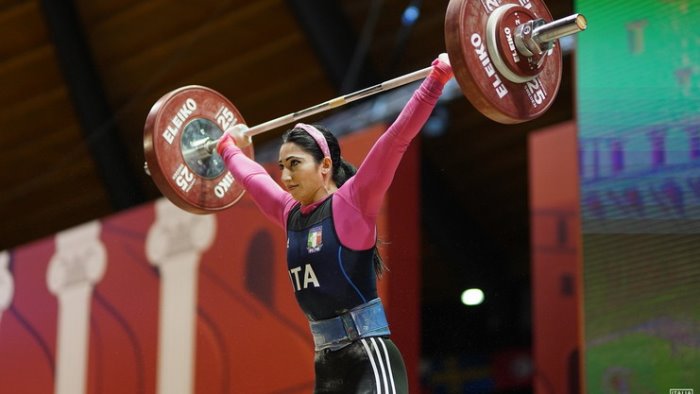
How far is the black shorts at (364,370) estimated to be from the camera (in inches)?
116

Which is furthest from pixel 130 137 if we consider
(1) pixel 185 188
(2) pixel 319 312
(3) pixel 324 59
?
(2) pixel 319 312

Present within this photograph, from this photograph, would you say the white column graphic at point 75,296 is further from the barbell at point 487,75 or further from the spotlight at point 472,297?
the spotlight at point 472,297

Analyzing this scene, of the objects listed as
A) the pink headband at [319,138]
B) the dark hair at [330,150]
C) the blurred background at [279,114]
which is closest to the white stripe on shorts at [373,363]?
the dark hair at [330,150]

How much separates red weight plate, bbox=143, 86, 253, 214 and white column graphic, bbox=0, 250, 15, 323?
10.4 ft

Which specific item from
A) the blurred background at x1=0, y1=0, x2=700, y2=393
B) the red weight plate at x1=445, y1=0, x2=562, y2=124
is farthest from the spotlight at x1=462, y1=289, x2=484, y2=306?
the red weight plate at x1=445, y1=0, x2=562, y2=124

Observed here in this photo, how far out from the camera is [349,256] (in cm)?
303

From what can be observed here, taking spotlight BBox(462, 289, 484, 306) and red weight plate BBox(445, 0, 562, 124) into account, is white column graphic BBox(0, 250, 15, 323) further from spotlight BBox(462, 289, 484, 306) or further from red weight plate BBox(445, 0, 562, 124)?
red weight plate BBox(445, 0, 562, 124)

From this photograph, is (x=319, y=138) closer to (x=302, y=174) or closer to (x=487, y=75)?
(x=302, y=174)

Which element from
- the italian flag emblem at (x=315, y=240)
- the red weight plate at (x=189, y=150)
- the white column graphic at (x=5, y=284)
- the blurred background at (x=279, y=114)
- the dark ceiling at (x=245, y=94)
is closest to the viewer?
the italian flag emblem at (x=315, y=240)

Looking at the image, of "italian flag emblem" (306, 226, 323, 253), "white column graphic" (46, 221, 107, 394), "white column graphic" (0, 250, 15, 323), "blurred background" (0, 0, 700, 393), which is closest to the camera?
"italian flag emblem" (306, 226, 323, 253)

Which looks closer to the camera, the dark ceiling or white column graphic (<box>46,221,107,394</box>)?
white column graphic (<box>46,221,107,394</box>)

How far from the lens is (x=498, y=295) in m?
8.63

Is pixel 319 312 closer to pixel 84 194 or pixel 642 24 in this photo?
pixel 642 24

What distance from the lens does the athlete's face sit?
10.4 ft
